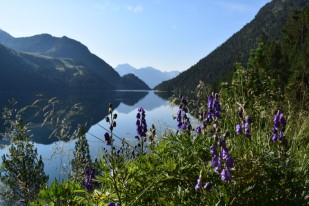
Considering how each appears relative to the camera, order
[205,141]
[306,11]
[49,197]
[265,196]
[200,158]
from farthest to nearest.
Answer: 1. [306,11]
2. [205,141]
3. [200,158]
4. [265,196]
5. [49,197]

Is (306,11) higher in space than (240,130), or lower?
higher

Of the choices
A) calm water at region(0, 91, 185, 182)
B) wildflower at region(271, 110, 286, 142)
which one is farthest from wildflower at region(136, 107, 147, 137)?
wildflower at region(271, 110, 286, 142)

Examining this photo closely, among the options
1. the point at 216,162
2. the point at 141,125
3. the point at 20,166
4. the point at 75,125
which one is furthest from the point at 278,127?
the point at 75,125

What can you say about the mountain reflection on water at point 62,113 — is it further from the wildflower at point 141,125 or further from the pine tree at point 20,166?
the wildflower at point 141,125

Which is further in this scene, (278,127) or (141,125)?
(141,125)

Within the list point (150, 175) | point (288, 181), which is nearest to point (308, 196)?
point (288, 181)

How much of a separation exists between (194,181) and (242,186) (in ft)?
1.38

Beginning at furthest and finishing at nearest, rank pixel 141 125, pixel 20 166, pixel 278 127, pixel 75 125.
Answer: pixel 75 125 < pixel 20 166 < pixel 141 125 < pixel 278 127

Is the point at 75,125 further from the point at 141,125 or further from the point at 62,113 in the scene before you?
the point at 141,125

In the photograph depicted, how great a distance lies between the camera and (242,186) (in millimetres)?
2986

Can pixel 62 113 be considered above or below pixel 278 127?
below

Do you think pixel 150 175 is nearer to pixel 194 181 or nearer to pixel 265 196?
pixel 194 181

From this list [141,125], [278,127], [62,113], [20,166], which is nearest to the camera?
[278,127]

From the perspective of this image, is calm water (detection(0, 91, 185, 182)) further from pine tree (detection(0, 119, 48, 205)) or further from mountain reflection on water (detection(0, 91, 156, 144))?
pine tree (detection(0, 119, 48, 205))
